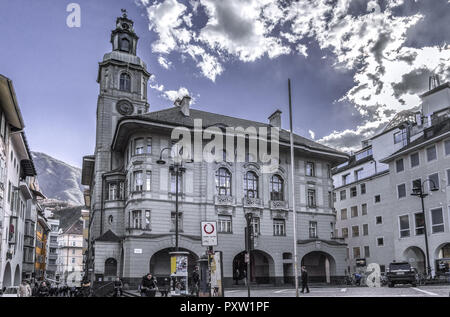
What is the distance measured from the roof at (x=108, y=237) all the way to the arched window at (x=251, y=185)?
40.5 ft

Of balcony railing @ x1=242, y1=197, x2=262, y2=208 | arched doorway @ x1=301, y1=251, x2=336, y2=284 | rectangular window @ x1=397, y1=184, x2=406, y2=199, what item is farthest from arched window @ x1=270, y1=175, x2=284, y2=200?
rectangular window @ x1=397, y1=184, x2=406, y2=199

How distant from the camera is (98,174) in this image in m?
46.2

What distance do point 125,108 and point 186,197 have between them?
14967 millimetres

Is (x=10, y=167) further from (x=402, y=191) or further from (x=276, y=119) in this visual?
(x=402, y=191)

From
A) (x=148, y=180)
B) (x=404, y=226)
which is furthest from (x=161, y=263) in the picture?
(x=404, y=226)

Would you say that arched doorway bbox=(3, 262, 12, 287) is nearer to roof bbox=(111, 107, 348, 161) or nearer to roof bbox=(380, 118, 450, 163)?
roof bbox=(111, 107, 348, 161)

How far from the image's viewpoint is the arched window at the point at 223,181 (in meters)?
41.8

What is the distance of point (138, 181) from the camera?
3884 centimetres

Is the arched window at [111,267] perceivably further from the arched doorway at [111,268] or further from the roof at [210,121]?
the roof at [210,121]

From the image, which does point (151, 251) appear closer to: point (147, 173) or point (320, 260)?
point (147, 173)

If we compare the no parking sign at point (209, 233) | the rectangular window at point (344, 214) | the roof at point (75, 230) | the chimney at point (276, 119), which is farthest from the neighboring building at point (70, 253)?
the no parking sign at point (209, 233)

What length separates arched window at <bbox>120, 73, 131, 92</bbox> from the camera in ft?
165
